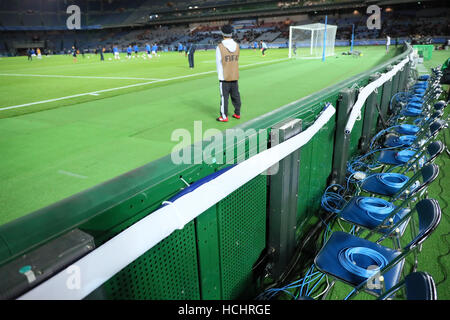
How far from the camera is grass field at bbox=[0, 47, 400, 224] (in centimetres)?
441

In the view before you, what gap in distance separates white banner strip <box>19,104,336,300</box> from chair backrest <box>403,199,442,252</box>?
105cm

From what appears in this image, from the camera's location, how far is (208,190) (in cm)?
147

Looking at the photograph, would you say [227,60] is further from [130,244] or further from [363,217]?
[130,244]

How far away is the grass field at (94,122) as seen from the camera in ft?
14.5

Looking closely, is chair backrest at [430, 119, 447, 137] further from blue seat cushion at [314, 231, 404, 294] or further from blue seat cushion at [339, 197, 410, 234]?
blue seat cushion at [314, 231, 404, 294]

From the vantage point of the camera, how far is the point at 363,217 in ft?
9.09

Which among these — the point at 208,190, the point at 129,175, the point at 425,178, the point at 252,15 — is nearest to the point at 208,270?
the point at 208,190

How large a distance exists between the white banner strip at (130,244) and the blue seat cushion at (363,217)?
4.91ft

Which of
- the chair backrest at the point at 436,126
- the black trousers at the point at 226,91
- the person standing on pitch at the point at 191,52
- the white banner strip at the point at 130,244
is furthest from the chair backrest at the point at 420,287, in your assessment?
the person standing on pitch at the point at 191,52

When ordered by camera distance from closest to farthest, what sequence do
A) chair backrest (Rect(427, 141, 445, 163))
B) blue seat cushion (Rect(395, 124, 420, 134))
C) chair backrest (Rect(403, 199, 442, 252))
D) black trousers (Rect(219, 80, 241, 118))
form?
1. chair backrest (Rect(403, 199, 442, 252))
2. chair backrest (Rect(427, 141, 445, 163))
3. blue seat cushion (Rect(395, 124, 420, 134))
4. black trousers (Rect(219, 80, 241, 118))

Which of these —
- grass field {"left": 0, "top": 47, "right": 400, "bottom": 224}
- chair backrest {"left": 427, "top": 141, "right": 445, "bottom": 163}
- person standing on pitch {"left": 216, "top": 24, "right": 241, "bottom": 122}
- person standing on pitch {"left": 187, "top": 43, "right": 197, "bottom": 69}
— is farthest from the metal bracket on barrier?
person standing on pitch {"left": 187, "top": 43, "right": 197, "bottom": 69}

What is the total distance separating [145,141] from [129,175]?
461cm

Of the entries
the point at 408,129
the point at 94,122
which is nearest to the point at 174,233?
the point at 408,129
